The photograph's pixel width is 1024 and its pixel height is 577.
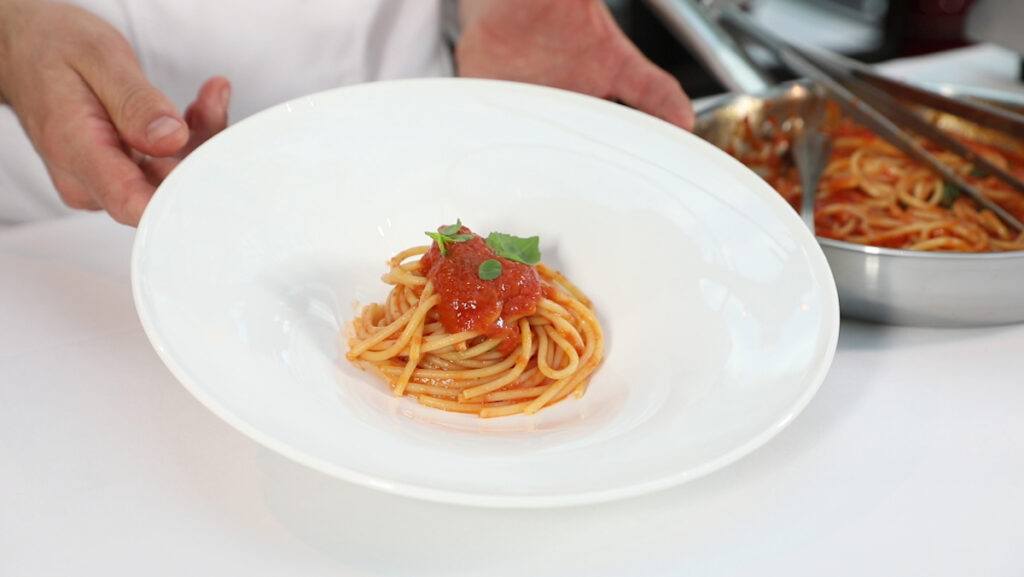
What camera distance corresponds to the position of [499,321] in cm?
137

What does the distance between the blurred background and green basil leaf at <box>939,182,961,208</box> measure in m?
1.95

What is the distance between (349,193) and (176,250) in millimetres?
324

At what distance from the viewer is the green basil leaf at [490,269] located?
50.8 inches

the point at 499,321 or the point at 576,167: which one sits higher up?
the point at 576,167

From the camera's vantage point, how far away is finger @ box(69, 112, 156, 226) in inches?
55.7

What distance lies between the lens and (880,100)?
1.98 m

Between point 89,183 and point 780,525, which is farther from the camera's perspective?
point 89,183

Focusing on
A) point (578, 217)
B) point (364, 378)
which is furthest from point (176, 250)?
point (578, 217)

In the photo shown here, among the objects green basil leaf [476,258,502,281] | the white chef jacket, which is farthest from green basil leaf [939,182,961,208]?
the white chef jacket

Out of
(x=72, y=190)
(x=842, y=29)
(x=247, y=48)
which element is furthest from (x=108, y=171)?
(x=842, y=29)

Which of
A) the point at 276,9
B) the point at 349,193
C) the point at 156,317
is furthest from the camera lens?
the point at 276,9

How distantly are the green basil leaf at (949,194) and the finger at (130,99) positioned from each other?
1289 mm

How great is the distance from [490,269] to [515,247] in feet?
0.25

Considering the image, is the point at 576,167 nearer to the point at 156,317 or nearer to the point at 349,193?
the point at 349,193
